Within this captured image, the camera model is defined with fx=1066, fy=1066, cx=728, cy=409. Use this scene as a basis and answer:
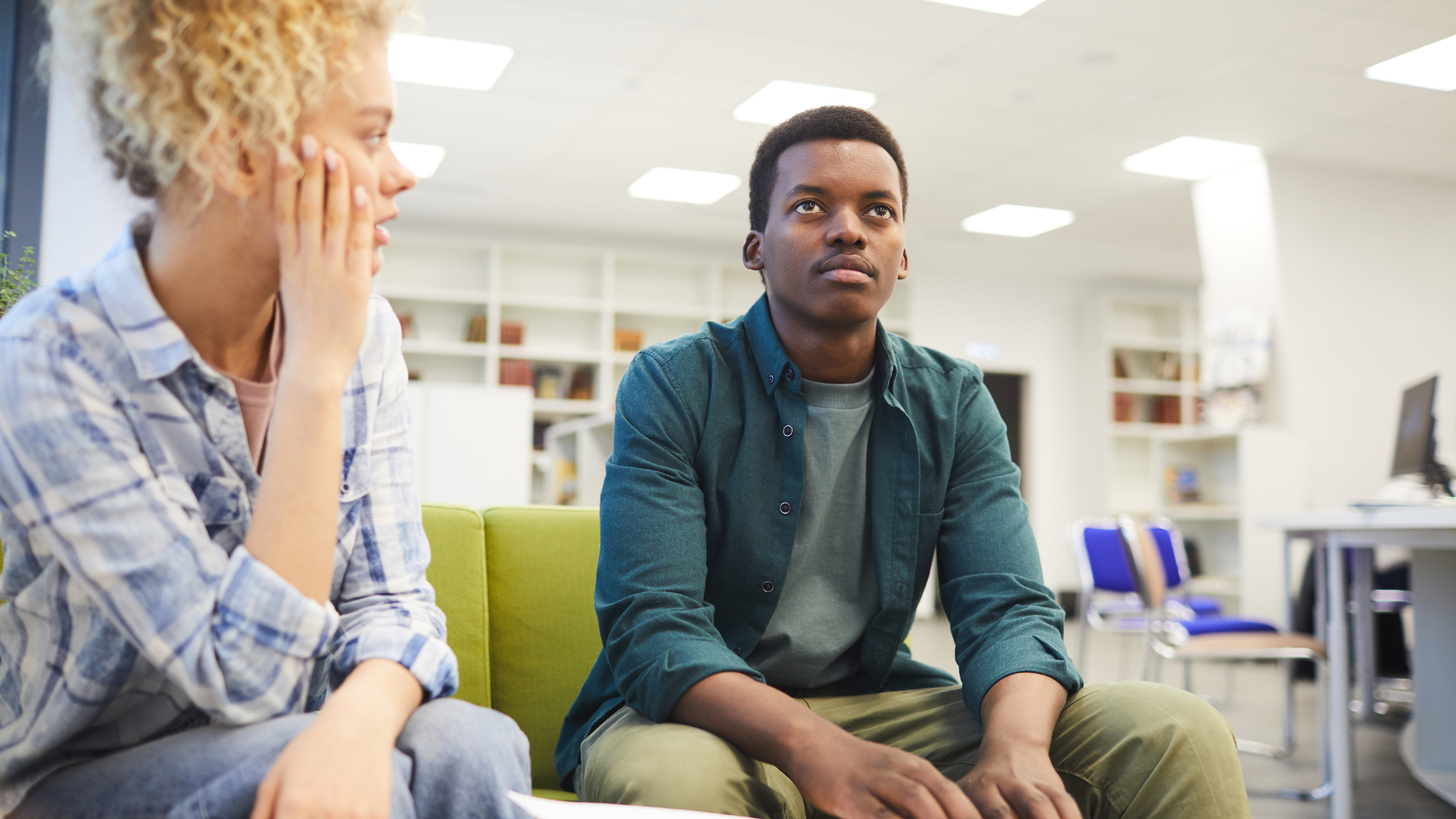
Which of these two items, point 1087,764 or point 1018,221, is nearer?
point 1087,764

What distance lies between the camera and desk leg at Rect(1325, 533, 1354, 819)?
2.67m

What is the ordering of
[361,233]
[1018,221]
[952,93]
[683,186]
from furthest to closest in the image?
[1018,221] < [683,186] < [952,93] < [361,233]

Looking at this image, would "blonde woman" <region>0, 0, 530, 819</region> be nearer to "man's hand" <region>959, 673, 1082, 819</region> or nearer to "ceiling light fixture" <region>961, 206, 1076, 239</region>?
"man's hand" <region>959, 673, 1082, 819</region>

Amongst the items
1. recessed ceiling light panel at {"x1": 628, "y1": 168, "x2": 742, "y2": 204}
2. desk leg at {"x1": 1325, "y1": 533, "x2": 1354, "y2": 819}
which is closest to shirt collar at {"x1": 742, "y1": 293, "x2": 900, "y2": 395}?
desk leg at {"x1": 1325, "y1": 533, "x2": 1354, "y2": 819}

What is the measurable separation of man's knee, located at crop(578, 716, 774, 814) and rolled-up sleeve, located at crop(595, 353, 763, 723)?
0.19ft

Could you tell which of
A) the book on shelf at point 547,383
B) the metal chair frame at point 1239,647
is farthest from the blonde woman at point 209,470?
the book on shelf at point 547,383

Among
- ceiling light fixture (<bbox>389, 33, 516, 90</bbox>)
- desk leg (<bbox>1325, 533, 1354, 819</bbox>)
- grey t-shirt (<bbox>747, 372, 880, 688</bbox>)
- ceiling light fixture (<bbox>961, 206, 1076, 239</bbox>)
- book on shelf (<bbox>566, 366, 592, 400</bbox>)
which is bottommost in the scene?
desk leg (<bbox>1325, 533, 1354, 819</bbox>)

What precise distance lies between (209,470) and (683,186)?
263 inches

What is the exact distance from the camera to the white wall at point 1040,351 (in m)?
9.76

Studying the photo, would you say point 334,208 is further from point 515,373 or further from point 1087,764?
point 515,373

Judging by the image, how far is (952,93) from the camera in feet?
18.3

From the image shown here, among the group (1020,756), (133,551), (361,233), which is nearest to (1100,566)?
(1020,756)

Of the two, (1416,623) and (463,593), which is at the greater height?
(463,593)

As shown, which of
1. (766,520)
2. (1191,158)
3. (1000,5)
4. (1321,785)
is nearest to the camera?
(766,520)
